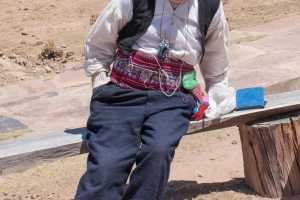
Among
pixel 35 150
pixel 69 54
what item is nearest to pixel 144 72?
pixel 35 150

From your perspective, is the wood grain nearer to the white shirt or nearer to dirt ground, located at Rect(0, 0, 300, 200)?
dirt ground, located at Rect(0, 0, 300, 200)

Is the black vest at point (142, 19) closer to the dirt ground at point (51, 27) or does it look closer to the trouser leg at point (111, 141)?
the trouser leg at point (111, 141)

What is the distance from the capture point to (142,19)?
360cm

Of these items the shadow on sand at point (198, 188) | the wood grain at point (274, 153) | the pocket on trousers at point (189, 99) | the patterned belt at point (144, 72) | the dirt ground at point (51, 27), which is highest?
the patterned belt at point (144, 72)

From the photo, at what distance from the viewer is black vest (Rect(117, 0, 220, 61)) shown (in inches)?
141

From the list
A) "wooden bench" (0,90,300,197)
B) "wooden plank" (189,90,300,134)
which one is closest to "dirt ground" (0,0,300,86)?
"wooden bench" (0,90,300,197)

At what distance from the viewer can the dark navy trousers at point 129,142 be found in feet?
11.3

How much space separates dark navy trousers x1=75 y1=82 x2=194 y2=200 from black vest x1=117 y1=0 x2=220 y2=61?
0.23 m

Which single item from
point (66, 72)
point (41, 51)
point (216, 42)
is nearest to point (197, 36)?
point (216, 42)

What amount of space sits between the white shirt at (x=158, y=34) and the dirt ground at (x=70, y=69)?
3.12 feet

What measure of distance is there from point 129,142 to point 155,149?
5.2 inches

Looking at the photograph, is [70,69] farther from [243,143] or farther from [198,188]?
[243,143]

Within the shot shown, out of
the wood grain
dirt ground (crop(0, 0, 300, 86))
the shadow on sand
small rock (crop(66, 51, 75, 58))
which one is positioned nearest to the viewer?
the wood grain

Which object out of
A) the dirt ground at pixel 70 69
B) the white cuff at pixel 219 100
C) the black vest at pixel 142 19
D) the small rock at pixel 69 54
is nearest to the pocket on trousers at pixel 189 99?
the white cuff at pixel 219 100
